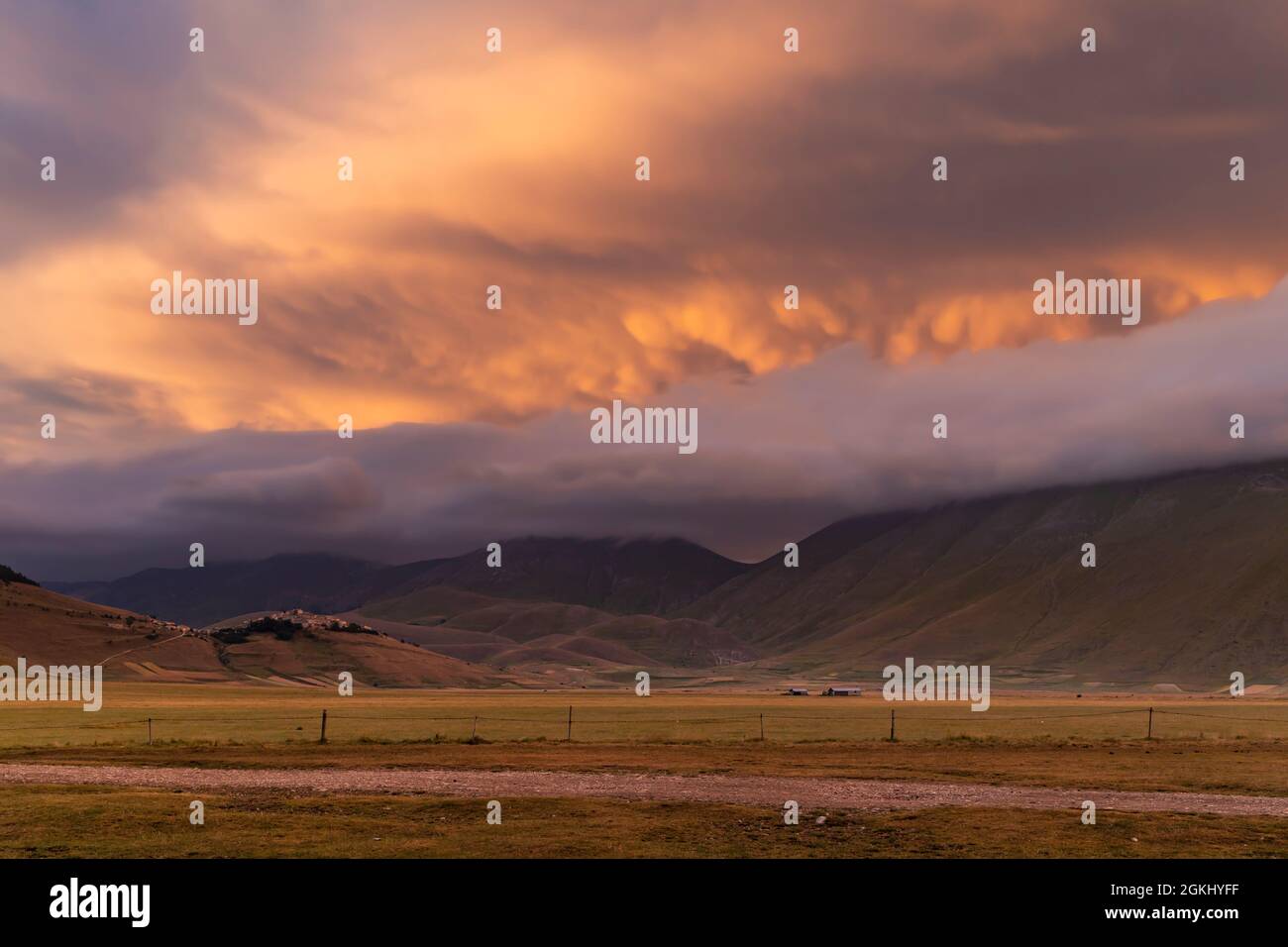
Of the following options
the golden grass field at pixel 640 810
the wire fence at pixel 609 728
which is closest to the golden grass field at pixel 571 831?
the golden grass field at pixel 640 810

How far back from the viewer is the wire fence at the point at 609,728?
220ft

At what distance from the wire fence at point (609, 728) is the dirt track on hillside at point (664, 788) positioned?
705 inches

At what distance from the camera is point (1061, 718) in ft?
326

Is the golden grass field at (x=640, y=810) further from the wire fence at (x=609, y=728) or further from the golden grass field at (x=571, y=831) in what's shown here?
the wire fence at (x=609, y=728)

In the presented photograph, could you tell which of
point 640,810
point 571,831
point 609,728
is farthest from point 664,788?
point 609,728

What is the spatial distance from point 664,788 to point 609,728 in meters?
44.5

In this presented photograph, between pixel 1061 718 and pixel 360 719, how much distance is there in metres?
60.3
